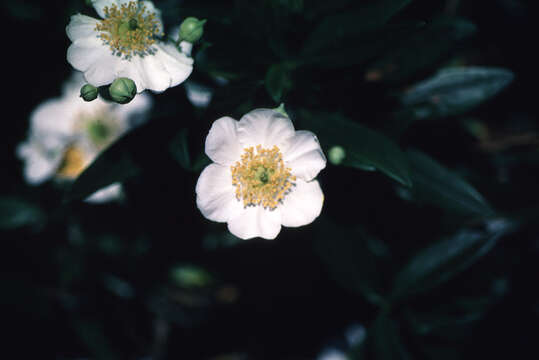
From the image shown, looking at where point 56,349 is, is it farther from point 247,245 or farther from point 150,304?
point 247,245

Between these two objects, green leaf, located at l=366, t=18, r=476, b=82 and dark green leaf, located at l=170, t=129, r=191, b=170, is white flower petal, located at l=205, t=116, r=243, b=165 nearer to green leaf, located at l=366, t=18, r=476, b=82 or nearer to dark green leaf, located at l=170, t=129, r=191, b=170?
dark green leaf, located at l=170, t=129, r=191, b=170

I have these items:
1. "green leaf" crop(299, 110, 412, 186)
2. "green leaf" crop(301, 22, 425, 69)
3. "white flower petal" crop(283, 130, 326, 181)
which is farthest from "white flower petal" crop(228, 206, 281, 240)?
"green leaf" crop(301, 22, 425, 69)

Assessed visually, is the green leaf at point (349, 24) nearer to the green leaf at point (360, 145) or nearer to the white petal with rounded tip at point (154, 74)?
the green leaf at point (360, 145)

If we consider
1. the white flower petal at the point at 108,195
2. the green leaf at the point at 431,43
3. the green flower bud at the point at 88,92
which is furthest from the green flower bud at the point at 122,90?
the green leaf at the point at 431,43

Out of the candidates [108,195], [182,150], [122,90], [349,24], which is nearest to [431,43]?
[349,24]

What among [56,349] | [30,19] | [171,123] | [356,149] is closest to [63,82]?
[30,19]

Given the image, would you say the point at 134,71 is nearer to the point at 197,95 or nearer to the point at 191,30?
the point at 191,30
